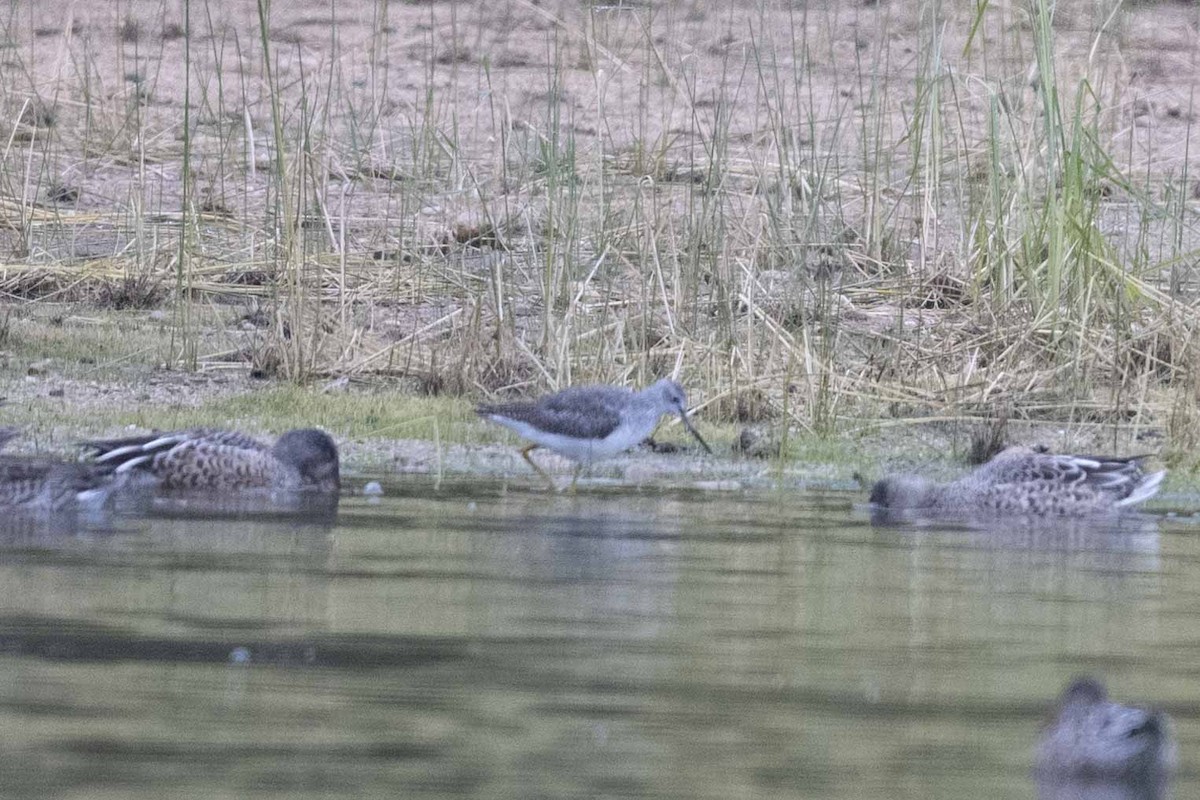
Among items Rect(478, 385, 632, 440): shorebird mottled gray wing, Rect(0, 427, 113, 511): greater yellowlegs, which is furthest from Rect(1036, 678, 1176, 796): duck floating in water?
Rect(478, 385, 632, 440): shorebird mottled gray wing

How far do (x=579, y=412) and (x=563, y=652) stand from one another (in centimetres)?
427

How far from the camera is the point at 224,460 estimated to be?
956 cm

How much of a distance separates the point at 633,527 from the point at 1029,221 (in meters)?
4.48

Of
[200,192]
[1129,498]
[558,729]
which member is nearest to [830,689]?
[558,729]

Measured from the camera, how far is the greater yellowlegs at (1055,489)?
31.2 feet

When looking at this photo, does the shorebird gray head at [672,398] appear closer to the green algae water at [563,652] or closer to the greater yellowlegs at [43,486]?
the green algae water at [563,652]

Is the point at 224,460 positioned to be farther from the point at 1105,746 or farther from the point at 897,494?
the point at 1105,746

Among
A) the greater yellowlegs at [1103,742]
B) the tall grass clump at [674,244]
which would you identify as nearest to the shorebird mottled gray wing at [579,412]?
the tall grass clump at [674,244]

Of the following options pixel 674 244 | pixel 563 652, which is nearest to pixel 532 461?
pixel 674 244

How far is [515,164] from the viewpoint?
50.5ft

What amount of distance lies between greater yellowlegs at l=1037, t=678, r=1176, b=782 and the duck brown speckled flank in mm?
4989

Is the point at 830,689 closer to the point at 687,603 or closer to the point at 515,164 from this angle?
the point at 687,603

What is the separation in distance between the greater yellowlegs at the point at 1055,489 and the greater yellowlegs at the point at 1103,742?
15.5 feet

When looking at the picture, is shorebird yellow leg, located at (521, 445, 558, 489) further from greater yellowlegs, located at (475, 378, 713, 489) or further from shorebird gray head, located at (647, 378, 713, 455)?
shorebird gray head, located at (647, 378, 713, 455)
